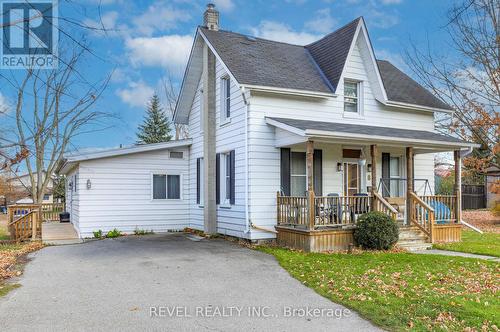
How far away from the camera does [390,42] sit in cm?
2345

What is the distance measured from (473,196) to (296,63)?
85.0 ft

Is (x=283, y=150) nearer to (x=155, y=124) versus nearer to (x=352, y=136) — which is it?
(x=352, y=136)

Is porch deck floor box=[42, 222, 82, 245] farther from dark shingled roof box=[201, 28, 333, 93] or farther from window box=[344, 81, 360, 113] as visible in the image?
window box=[344, 81, 360, 113]

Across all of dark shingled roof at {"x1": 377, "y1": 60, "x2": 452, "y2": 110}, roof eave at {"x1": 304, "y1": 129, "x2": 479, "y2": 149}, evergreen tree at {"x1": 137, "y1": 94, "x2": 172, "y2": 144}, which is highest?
evergreen tree at {"x1": 137, "y1": 94, "x2": 172, "y2": 144}

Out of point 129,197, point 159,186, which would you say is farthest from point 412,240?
point 129,197

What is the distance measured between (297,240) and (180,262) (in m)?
3.56

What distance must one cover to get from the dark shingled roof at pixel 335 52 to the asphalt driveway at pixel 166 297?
6.97m

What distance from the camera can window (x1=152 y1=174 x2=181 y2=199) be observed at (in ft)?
55.1

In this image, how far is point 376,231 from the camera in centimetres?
1166

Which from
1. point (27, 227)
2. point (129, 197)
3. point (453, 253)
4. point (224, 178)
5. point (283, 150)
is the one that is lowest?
point (453, 253)

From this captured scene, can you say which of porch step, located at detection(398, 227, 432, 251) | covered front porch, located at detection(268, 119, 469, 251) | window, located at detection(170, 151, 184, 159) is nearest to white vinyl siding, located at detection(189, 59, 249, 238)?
window, located at detection(170, 151, 184, 159)

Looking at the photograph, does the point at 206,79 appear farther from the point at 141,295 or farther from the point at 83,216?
the point at 141,295

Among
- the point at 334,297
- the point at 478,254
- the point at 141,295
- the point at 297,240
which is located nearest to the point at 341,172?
the point at 297,240

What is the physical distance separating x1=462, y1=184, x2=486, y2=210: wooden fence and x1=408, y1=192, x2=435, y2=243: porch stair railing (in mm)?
23376
